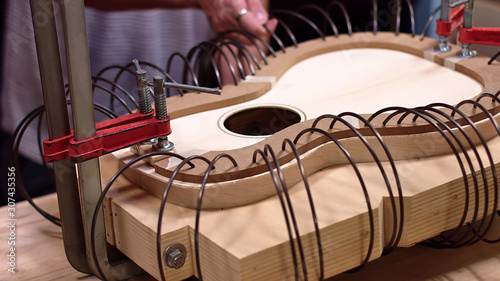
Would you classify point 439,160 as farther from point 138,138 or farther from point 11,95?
point 11,95

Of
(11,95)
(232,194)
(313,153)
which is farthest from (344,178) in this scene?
(11,95)

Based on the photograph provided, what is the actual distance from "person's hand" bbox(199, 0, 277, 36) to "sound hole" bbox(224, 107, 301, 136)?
0.28m

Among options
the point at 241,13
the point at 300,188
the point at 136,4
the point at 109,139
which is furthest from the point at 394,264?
the point at 136,4

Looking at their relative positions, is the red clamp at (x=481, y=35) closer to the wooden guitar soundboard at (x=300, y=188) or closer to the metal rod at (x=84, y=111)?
the wooden guitar soundboard at (x=300, y=188)

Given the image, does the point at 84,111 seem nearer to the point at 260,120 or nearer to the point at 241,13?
the point at 260,120

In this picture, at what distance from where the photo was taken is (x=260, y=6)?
1293 millimetres

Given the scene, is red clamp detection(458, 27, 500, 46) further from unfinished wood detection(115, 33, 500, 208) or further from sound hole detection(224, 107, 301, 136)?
sound hole detection(224, 107, 301, 136)

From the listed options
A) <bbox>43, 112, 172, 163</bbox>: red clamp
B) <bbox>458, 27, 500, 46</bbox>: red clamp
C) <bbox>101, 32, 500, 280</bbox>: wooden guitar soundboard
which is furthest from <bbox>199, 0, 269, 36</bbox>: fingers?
<bbox>43, 112, 172, 163</bbox>: red clamp

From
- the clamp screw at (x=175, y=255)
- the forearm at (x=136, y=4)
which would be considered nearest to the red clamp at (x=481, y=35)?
the forearm at (x=136, y=4)

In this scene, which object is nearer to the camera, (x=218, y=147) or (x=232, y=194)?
(x=232, y=194)

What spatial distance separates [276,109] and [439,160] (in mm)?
268

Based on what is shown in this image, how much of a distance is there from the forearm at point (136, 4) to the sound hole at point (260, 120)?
37 cm

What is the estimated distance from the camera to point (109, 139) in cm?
75

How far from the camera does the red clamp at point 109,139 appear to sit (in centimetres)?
72
